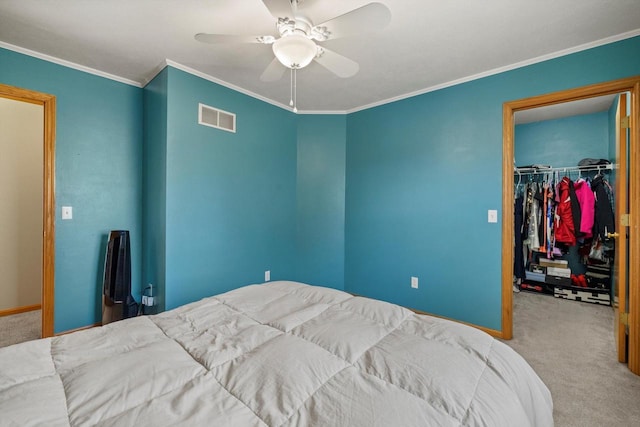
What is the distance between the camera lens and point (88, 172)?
2512 millimetres

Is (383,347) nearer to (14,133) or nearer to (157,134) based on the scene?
(157,134)

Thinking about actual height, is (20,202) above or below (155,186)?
below

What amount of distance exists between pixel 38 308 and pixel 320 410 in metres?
3.96

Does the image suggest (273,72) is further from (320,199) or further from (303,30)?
(320,199)

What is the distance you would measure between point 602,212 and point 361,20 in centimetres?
388

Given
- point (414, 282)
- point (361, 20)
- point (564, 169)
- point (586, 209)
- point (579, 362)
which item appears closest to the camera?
point (361, 20)

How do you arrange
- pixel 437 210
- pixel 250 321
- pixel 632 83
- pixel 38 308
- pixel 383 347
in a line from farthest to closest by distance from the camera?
pixel 38 308 < pixel 437 210 < pixel 632 83 < pixel 250 321 < pixel 383 347

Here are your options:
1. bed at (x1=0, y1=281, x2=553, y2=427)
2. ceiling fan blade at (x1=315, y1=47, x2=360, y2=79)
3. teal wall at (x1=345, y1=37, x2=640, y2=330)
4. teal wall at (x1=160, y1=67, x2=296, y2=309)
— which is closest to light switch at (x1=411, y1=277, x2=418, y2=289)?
teal wall at (x1=345, y1=37, x2=640, y2=330)

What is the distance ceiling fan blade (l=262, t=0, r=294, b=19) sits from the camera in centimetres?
133

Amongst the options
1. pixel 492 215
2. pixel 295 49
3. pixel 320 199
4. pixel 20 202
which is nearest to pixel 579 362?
pixel 492 215

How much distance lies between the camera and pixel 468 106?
2.68 metres

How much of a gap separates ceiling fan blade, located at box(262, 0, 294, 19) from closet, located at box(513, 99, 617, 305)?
3455 millimetres

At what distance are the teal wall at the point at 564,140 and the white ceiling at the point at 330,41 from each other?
231 centimetres

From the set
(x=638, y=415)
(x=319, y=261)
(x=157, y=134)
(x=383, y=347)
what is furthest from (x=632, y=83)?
(x=157, y=134)
